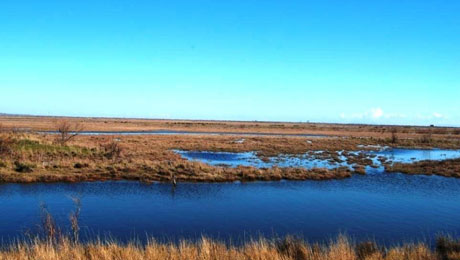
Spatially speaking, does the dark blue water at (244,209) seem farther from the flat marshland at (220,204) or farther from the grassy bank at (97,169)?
the grassy bank at (97,169)

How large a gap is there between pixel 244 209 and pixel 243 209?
59mm

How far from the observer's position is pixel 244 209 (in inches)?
760

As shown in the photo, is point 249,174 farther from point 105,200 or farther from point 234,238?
point 234,238

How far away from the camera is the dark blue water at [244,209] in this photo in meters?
15.3

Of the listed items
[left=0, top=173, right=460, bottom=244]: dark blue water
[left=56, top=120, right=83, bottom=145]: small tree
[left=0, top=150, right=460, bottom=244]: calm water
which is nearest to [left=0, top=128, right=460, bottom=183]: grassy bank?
[left=0, top=150, right=460, bottom=244]: calm water

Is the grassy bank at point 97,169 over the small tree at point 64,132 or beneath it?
beneath

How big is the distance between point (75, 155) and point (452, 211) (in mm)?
31134

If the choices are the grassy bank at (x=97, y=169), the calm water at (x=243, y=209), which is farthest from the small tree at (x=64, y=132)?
the calm water at (x=243, y=209)

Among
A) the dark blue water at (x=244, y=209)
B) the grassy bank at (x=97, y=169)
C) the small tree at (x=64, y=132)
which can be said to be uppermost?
the small tree at (x=64, y=132)

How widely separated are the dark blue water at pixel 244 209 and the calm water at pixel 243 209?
5cm

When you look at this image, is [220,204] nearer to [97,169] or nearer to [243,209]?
[243,209]

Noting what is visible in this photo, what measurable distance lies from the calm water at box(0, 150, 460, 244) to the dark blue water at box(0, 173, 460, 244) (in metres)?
0.05

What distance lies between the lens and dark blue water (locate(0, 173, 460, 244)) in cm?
1534

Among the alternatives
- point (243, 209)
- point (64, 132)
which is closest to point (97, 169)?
point (243, 209)
